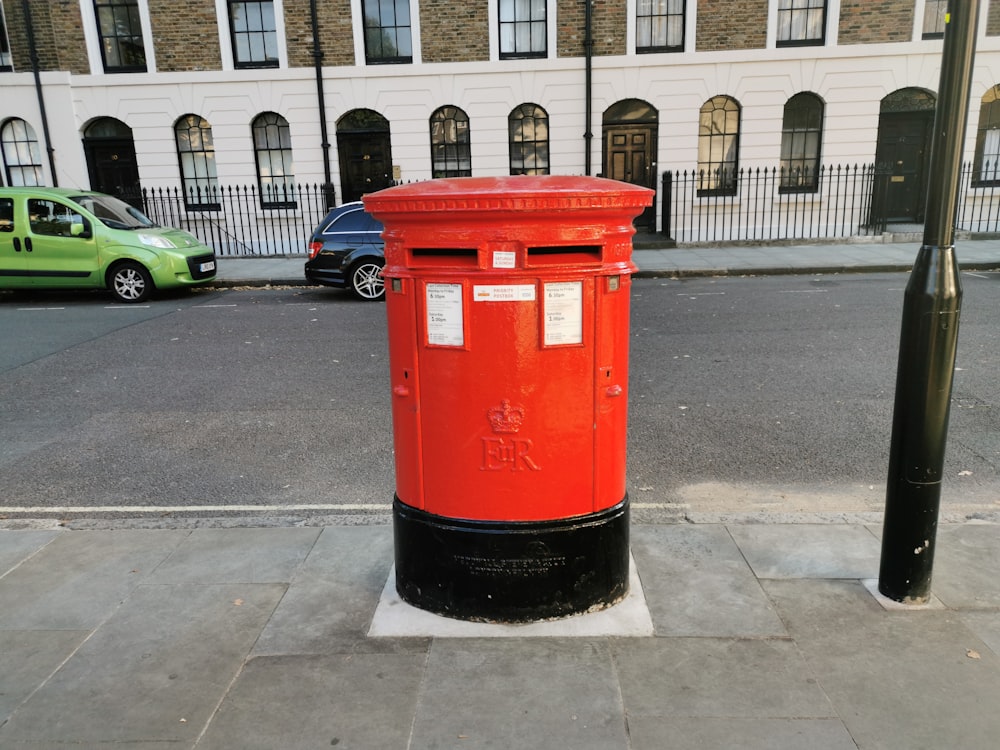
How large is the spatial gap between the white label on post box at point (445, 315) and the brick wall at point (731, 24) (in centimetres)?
1711

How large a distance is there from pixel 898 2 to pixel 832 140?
317 centimetres


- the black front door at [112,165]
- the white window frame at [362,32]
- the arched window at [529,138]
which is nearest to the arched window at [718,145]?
the arched window at [529,138]

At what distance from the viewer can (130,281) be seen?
12117 millimetres

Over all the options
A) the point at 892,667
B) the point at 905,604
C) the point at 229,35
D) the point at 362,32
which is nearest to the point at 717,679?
the point at 892,667

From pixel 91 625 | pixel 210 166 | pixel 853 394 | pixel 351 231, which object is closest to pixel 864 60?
pixel 351 231

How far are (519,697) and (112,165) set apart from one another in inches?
790

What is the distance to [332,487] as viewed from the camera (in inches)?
180

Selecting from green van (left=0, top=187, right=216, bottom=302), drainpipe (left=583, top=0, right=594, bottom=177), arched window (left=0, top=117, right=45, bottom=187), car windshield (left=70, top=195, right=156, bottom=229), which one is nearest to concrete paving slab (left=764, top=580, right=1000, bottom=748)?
green van (left=0, top=187, right=216, bottom=302)

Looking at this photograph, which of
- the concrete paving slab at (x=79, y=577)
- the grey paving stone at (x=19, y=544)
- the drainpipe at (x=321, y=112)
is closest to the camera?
the concrete paving slab at (x=79, y=577)

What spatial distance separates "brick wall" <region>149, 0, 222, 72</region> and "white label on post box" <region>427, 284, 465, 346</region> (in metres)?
18.2

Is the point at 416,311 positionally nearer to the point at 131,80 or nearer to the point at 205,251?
the point at 205,251

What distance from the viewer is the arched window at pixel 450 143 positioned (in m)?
18.1

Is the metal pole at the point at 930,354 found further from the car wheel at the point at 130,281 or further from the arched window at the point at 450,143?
the arched window at the point at 450,143

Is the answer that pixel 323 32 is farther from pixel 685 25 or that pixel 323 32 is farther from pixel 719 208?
pixel 719 208
